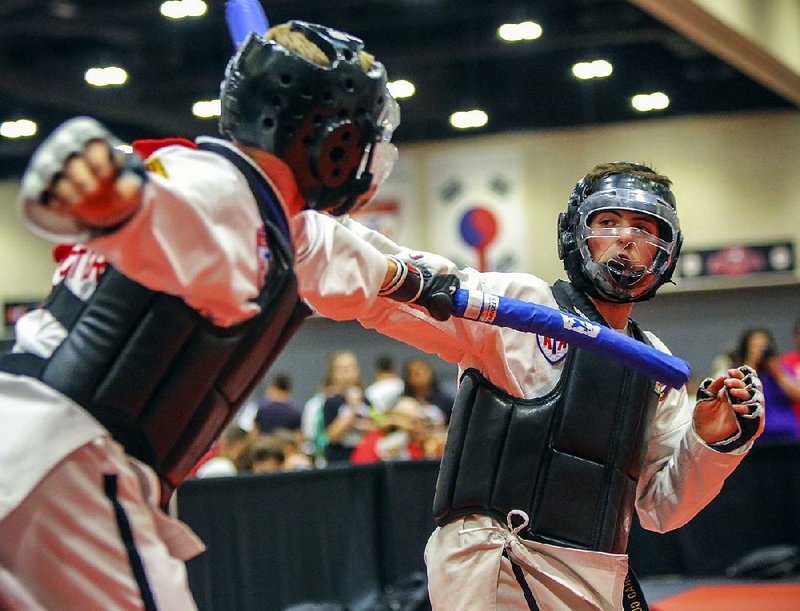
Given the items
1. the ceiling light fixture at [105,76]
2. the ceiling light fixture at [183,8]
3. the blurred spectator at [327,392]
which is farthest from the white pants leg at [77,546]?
the ceiling light fixture at [105,76]

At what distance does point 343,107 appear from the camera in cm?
231

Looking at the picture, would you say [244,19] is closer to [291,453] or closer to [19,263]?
[291,453]

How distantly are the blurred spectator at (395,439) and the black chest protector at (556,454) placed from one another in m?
5.05

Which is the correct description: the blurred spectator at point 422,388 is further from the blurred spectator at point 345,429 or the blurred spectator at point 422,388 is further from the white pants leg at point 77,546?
the white pants leg at point 77,546

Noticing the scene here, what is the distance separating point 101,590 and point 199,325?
454 mm

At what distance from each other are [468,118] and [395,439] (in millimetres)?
6612

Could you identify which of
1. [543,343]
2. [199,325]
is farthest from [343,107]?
[543,343]

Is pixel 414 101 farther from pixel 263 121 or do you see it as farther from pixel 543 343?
pixel 263 121

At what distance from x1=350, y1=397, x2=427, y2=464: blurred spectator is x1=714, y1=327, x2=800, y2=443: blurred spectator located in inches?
96.1

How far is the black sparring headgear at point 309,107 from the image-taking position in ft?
7.45

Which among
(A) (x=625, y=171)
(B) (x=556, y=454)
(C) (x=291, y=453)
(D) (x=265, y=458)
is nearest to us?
(B) (x=556, y=454)

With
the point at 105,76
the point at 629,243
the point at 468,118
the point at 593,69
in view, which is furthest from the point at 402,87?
the point at 629,243

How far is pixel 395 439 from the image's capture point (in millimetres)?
8539

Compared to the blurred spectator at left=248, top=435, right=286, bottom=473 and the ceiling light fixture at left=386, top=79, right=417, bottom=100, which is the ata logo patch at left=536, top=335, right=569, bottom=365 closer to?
the blurred spectator at left=248, top=435, right=286, bottom=473
